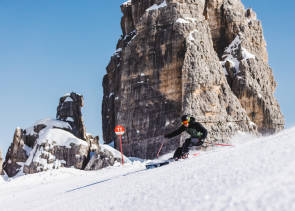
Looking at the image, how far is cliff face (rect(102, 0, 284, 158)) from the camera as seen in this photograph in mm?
34281

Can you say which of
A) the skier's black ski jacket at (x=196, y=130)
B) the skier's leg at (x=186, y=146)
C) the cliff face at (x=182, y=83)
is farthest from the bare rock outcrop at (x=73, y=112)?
the skier's black ski jacket at (x=196, y=130)

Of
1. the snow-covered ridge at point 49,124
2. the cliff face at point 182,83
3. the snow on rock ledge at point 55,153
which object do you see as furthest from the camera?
the snow-covered ridge at point 49,124

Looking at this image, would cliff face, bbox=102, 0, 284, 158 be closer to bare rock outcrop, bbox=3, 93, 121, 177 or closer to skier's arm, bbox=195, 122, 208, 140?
bare rock outcrop, bbox=3, 93, 121, 177

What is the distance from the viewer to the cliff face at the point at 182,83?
112 ft

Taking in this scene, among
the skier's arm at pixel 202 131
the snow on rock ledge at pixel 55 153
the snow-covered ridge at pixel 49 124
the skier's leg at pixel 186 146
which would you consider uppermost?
the snow-covered ridge at pixel 49 124

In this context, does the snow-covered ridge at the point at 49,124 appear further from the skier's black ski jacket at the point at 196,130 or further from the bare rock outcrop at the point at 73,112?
the skier's black ski jacket at the point at 196,130

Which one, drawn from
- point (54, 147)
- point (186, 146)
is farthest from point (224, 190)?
point (54, 147)

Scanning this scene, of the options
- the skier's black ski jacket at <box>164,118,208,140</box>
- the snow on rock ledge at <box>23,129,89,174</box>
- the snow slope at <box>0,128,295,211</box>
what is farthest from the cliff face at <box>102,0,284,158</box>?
the snow slope at <box>0,128,295,211</box>

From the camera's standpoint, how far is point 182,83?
34.7 meters

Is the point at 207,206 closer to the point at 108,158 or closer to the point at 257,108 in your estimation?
the point at 108,158

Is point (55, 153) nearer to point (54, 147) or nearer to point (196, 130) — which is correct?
point (54, 147)

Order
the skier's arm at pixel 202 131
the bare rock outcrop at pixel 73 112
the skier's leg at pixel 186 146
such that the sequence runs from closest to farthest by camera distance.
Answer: the skier's arm at pixel 202 131 → the skier's leg at pixel 186 146 → the bare rock outcrop at pixel 73 112

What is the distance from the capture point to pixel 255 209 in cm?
319

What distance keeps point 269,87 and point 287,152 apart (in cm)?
4266
